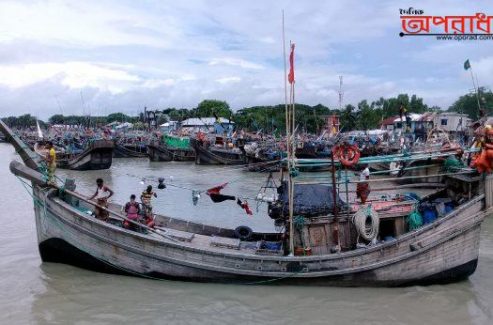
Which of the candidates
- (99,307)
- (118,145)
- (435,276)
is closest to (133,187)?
(99,307)

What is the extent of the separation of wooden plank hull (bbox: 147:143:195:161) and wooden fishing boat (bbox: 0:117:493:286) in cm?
3338

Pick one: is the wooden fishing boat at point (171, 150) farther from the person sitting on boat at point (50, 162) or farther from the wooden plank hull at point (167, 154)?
the person sitting on boat at point (50, 162)

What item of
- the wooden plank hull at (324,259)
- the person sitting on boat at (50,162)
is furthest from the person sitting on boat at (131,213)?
the person sitting on boat at (50,162)

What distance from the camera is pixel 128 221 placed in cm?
967

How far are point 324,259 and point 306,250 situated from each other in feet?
1.44

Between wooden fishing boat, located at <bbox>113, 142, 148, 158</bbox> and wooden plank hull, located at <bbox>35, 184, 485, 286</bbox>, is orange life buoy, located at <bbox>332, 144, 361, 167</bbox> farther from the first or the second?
wooden fishing boat, located at <bbox>113, 142, 148, 158</bbox>

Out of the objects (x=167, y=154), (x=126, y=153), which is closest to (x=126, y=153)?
(x=126, y=153)

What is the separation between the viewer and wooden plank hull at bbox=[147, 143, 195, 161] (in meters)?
43.1

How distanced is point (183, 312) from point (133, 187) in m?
18.0

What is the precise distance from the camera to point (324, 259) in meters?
8.79

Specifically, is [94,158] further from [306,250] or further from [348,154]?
[348,154]

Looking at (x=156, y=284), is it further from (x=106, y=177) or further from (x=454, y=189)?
(x=106, y=177)

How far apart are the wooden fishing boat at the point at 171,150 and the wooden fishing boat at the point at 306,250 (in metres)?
33.5

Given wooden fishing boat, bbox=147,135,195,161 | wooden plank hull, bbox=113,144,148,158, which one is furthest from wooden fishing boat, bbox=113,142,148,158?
wooden fishing boat, bbox=147,135,195,161
